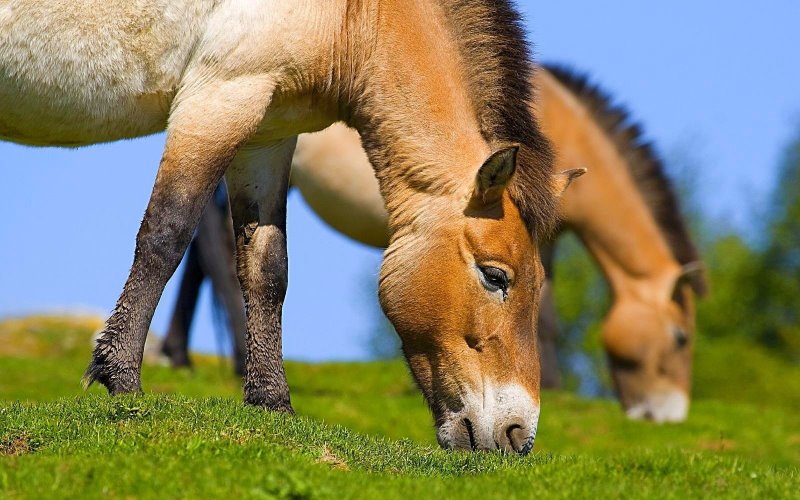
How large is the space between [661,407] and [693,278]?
1.54 meters

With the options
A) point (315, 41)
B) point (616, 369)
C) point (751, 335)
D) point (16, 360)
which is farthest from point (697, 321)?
point (315, 41)

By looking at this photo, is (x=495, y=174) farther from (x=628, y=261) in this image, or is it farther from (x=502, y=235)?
(x=628, y=261)

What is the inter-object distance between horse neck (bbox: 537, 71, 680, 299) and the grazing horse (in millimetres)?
6266

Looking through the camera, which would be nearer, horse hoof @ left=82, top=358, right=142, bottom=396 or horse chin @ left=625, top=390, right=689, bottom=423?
horse hoof @ left=82, top=358, right=142, bottom=396

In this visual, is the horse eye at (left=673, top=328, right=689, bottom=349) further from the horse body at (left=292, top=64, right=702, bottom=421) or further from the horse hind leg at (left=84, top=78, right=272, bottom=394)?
the horse hind leg at (left=84, top=78, right=272, bottom=394)

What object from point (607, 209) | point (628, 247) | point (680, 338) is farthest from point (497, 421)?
point (680, 338)

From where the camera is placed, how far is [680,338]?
13414mm

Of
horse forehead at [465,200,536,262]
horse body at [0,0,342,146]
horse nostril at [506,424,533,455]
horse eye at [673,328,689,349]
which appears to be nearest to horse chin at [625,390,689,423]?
horse eye at [673,328,689,349]

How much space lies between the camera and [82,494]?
4.34 m

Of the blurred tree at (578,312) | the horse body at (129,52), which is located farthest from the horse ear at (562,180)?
the blurred tree at (578,312)

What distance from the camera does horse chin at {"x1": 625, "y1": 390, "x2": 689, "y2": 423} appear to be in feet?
43.2

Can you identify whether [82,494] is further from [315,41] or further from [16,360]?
[16,360]

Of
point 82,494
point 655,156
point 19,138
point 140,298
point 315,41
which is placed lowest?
point 82,494

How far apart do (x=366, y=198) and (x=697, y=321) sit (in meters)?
29.6
